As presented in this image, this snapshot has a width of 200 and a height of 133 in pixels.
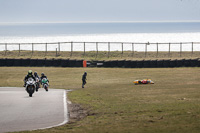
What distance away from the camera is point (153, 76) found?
39625mm

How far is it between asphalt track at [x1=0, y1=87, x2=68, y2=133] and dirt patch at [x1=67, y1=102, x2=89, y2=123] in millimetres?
223

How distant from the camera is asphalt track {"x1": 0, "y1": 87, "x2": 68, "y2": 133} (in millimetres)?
15453

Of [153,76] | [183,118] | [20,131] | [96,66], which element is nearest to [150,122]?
[183,118]

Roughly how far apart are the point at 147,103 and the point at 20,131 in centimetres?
811

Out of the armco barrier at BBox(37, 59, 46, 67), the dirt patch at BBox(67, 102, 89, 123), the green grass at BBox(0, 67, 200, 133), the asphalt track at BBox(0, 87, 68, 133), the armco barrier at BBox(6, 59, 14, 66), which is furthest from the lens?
the armco barrier at BBox(6, 59, 14, 66)

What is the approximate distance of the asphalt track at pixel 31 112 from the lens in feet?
50.7

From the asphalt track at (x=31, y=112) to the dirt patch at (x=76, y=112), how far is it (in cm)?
22

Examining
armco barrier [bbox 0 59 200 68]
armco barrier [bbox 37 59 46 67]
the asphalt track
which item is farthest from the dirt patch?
armco barrier [bbox 37 59 46 67]

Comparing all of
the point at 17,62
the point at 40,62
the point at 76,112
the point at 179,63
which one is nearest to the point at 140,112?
the point at 76,112

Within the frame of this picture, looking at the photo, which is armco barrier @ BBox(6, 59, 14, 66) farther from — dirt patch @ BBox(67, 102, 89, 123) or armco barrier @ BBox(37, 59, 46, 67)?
Answer: dirt patch @ BBox(67, 102, 89, 123)

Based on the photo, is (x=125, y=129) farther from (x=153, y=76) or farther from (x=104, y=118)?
(x=153, y=76)

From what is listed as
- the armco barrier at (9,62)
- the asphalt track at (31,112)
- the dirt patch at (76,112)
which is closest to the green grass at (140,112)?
the dirt patch at (76,112)

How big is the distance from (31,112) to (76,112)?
1887mm

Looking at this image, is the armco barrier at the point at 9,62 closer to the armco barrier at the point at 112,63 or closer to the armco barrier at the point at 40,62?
the armco barrier at the point at 112,63
